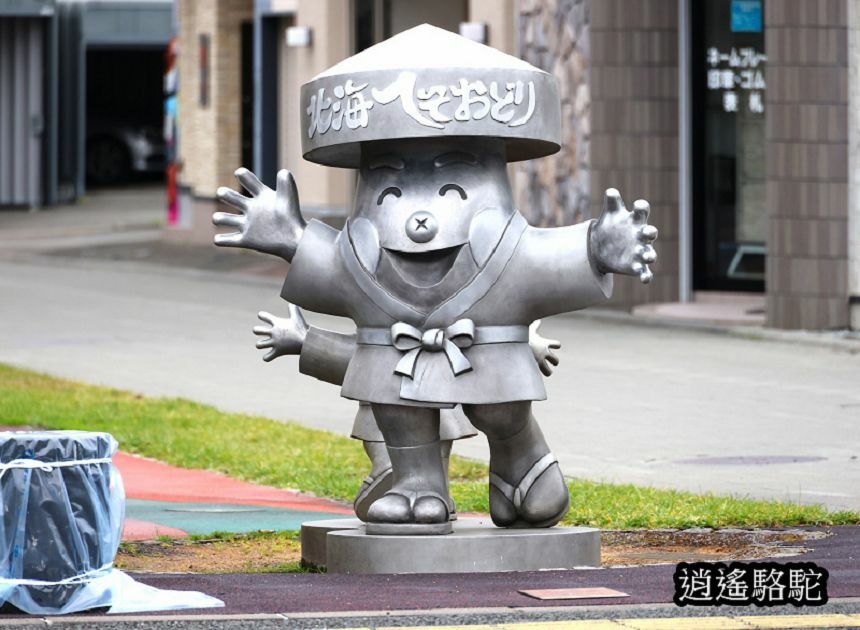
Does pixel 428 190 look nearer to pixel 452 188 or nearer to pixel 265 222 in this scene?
pixel 452 188

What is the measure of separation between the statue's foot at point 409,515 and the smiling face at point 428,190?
94 cm

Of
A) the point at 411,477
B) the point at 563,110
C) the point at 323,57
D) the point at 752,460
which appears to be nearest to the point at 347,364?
the point at 411,477

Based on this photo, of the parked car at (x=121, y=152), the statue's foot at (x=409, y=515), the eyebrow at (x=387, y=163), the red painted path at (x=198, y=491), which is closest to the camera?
the statue's foot at (x=409, y=515)

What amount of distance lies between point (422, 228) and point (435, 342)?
1.41ft

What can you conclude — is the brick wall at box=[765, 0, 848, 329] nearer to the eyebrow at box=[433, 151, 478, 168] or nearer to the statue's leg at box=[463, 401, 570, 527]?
the statue's leg at box=[463, 401, 570, 527]

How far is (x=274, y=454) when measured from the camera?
11680 mm

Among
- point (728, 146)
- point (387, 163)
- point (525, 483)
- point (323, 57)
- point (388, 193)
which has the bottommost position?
point (525, 483)

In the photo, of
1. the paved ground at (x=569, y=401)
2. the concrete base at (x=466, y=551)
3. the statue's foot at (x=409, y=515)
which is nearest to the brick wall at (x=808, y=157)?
the paved ground at (x=569, y=401)

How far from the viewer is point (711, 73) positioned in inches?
793

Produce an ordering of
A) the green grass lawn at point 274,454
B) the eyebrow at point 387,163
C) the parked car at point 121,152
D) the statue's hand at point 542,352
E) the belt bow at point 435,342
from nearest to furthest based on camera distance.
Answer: the belt bow at point 435,342, the eyebrow at point 387,163, the statue's hand at point 542,352, the green grass lawn at point 274,454, the parked car at point 121,152

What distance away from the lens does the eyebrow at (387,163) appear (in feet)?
24.6

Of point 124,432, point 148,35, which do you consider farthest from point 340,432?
point 148,35

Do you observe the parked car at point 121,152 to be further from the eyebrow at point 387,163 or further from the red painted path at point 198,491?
the eyebrow at point 387,163

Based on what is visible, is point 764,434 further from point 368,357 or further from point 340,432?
point 368,357
